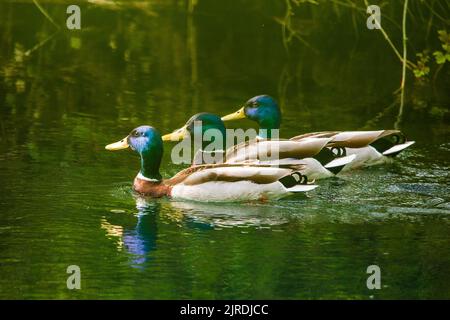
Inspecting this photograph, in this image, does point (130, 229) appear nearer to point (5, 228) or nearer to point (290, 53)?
point (5, 228)

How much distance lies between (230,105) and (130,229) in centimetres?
524

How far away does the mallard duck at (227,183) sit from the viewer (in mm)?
11469

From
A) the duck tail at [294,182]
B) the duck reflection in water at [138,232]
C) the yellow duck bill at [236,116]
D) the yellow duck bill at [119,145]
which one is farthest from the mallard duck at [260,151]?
the duck reflection in water at [138,232]

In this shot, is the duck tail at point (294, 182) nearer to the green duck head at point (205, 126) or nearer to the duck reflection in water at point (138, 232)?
the duck reflection in water at point (138, 232)

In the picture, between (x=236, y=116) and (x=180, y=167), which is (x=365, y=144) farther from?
(x=180, y=167)

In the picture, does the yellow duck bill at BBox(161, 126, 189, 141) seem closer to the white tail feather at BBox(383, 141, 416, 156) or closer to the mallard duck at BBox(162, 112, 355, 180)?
the mallard duck at BBox(162, 112, 355, 180)

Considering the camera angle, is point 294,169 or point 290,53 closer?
point 294,169

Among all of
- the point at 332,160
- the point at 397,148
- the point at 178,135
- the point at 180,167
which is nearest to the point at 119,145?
the point at 178,135

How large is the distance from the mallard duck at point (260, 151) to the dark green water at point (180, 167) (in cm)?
23

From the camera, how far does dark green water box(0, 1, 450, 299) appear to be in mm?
9266

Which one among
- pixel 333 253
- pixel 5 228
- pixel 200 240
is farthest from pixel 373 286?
pixel 5 228

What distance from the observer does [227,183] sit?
37.8ft
